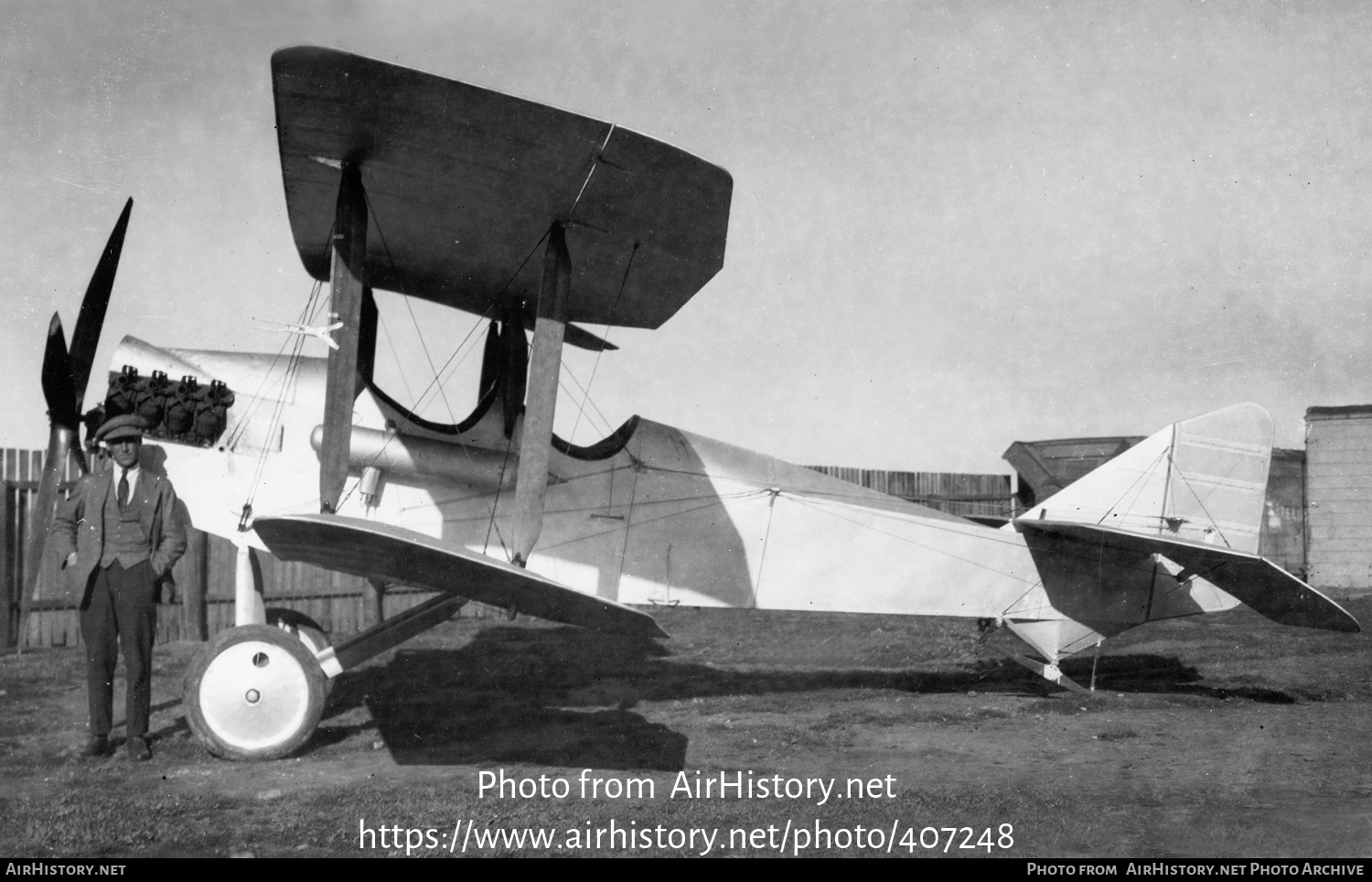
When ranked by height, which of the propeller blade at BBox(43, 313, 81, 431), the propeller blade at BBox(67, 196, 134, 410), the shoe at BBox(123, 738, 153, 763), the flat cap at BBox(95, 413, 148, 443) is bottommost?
the shoe at BBox(123, 738, 153, 763)

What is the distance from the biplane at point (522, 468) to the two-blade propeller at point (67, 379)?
18 mm

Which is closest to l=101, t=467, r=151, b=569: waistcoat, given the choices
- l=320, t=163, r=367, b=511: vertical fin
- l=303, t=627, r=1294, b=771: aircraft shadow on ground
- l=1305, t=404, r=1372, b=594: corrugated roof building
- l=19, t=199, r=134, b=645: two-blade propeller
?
l=19, t=199, r=134, b=645: two-blade propeller

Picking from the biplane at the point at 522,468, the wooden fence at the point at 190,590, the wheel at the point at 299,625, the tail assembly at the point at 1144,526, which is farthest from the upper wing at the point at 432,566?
the tail assembly at the point at 1144,526

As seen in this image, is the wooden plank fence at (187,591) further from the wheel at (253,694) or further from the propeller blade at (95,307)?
the wheel at (253,694)

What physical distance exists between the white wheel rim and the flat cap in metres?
1.26

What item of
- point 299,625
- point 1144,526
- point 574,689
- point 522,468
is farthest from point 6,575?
point 1144,526

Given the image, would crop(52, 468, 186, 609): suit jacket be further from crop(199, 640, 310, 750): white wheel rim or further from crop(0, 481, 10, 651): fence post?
crop(0, 481, 10, 651): fence post

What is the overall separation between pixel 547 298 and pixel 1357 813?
458cm

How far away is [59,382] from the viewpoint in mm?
5988

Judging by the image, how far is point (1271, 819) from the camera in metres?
4.46

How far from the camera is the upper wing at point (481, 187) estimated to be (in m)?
4.87

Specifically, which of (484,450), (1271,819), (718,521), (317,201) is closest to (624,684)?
(718,521)

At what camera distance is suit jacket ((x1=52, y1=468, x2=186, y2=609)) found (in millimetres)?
5395

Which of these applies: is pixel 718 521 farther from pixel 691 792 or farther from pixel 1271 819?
pixel 1271 819
